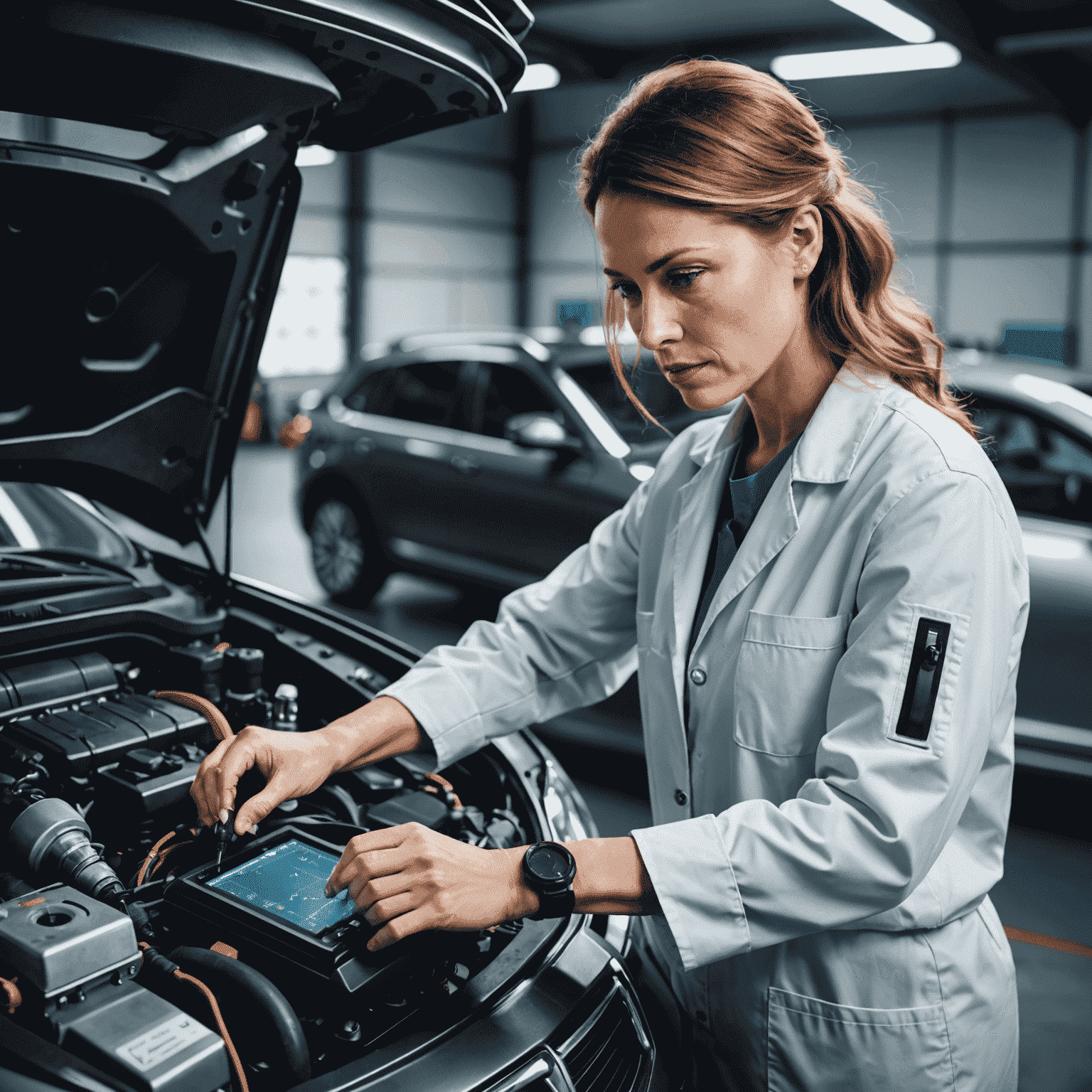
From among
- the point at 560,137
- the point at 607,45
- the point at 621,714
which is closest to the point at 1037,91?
the point at 607,45

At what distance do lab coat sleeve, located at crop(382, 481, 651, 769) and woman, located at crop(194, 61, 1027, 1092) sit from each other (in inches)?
8.2

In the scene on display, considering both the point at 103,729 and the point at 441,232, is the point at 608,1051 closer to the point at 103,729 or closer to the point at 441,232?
the point at 103,729

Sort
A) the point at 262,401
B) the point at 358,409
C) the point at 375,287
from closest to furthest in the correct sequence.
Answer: the point at 358,409, the point at 262,401, the point at 375,287

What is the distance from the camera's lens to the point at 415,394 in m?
5.31

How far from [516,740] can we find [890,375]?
1.04 metres

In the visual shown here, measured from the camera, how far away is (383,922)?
3.85 feet

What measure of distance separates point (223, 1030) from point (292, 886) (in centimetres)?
23

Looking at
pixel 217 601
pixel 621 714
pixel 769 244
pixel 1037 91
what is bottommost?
pixel 621 714

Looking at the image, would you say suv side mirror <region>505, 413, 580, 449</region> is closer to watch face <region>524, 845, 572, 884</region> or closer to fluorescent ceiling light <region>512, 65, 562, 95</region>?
watch face <region>524, 845, 572, 884</region>

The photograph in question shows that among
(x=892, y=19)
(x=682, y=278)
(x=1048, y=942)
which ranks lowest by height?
(x=1048, y=942)

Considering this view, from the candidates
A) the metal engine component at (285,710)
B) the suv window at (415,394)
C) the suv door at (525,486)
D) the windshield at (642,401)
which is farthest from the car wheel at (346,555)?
the metal engine component at (285,710)

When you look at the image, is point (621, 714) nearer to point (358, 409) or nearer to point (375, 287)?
point (358, 409)

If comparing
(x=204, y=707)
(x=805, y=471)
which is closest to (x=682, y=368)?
(x=805, y=471)

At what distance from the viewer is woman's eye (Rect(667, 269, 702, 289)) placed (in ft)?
3.97
